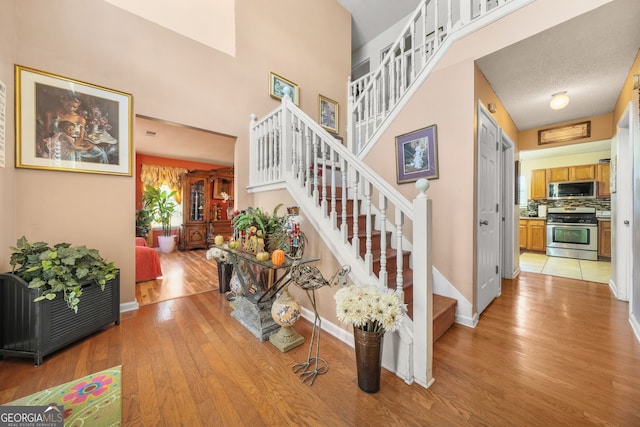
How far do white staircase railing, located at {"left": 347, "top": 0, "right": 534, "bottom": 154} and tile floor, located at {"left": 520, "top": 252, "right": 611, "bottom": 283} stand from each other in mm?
3750

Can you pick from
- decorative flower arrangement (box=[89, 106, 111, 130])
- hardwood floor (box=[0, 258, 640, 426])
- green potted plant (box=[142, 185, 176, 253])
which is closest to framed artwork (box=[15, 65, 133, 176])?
decorative flower arrangement (box=[89, 106, 111, 130])

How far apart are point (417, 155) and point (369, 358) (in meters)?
2.04

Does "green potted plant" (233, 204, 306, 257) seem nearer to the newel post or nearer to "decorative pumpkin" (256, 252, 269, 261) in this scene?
"decorative pumpkin" (256, 252, 269, 261)

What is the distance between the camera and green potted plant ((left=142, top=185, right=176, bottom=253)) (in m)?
5.73

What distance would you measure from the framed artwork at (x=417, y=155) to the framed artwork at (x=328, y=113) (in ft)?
5.98

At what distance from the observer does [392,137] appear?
2.82m

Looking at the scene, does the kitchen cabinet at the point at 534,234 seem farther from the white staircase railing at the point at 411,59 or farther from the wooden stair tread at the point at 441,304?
the wooden stair tread at the point at 441,304

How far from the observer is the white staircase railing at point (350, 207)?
1.47 meters

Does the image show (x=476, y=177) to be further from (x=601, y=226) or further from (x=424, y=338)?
(x=601, y=226)

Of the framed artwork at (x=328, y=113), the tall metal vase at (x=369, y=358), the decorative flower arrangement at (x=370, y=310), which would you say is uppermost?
the framed artwork at (x=328, y=113)

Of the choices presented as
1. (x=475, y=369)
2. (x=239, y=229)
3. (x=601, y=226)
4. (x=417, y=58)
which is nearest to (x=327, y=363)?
(x=475, y=369)

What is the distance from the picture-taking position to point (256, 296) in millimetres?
2244

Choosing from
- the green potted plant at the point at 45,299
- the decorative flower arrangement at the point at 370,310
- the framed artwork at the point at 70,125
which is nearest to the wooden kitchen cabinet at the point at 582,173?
the decorative flower arrangement at the point at 370,310

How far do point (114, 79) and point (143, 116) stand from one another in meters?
0.39
